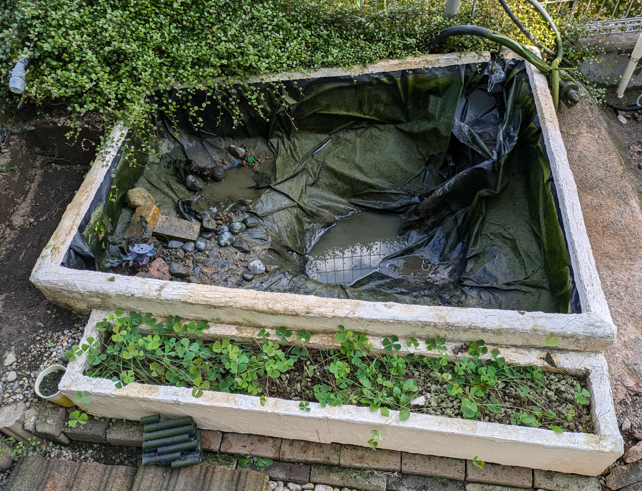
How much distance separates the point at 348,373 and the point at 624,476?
167 centimetres

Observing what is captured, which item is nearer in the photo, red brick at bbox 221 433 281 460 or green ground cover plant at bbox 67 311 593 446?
green ground cover plant at bbox 67 311 593 446

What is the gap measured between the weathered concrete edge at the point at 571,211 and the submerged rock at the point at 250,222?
8.33 feet

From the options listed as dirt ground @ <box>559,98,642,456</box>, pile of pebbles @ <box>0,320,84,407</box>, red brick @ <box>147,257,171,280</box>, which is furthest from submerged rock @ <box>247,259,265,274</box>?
dirt ground @ <box>559,98,642,456</box>

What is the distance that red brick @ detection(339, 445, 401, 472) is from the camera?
2.70m

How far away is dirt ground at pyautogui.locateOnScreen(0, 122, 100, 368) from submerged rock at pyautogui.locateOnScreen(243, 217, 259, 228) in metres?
1.47

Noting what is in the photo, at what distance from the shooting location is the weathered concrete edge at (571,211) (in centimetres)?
259

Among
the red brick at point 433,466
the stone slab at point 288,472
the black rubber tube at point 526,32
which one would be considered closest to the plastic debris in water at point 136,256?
the stone slab at point 288,472

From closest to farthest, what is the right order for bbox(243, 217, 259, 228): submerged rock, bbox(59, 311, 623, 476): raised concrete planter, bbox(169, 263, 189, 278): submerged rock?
bbox(59, 311, 623, 476): raised concrete planter, bbox(169, 263, 189, 278): submerged rock, bbox(243, 217, 259, 228): submerged rock

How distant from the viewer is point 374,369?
2.63m

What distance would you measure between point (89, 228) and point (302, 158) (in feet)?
7.17

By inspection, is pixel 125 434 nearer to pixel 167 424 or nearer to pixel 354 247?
pixel 167 424

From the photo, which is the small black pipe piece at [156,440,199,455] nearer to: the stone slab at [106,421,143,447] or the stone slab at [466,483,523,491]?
the stone slab at [106,421,143,447]

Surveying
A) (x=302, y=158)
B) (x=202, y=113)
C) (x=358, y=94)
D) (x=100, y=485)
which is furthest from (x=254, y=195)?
(x=100, y=485)

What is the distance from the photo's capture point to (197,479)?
2598mm
